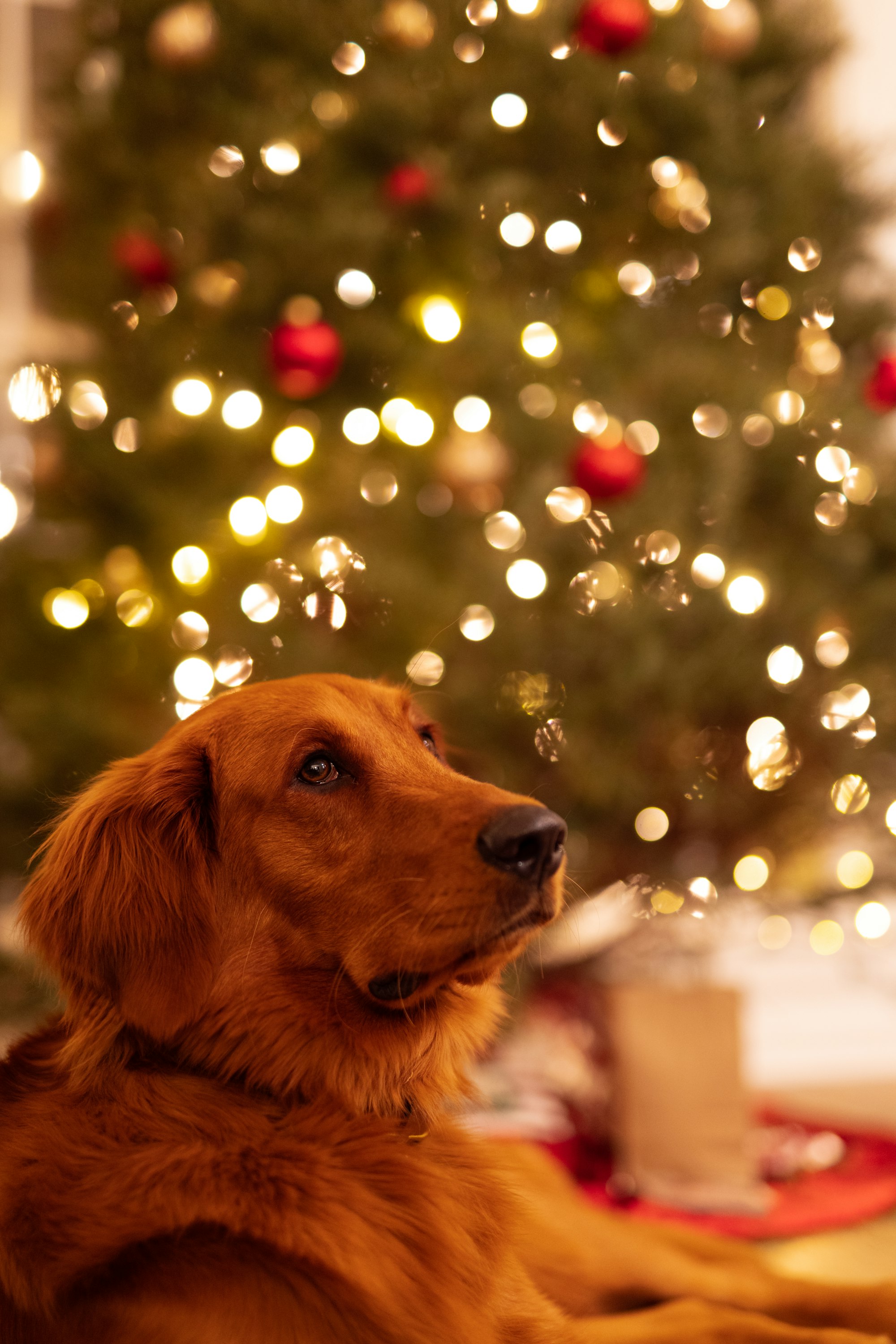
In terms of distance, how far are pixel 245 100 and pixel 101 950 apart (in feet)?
8.22

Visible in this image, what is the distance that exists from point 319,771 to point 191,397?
161 cm

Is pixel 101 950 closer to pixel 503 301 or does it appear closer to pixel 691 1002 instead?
pixel 691 1002

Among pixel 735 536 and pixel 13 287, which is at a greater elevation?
pixel 13 287

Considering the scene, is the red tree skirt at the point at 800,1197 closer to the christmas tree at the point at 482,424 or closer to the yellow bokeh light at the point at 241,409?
the christmas tree at the point at 482,424

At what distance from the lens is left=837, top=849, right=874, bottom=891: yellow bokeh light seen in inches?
114

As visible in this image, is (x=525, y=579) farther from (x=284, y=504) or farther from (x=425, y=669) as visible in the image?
(x=284, y=504)

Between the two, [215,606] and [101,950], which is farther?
[215,606]

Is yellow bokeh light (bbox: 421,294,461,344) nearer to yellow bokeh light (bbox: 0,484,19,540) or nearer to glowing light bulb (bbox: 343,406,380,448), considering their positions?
glowing light bulb (bbox: 343,406,380,448)

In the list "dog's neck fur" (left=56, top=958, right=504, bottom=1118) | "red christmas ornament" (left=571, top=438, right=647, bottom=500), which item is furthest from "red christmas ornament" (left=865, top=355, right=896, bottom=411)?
"dog's neck fur" (left=56, top=958, right=504, bottom=1118)

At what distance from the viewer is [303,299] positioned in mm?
2822

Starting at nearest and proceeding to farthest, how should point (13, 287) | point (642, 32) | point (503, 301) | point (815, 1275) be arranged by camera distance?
point (815, 1275)
point (642, 32)
point (503, 301)
point (13, 287)

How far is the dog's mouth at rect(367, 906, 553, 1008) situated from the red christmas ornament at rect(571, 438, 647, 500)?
137 centimetres

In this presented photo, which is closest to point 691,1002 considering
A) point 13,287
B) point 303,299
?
point 303,299

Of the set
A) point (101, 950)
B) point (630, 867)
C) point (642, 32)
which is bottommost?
point (630, 867)
